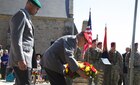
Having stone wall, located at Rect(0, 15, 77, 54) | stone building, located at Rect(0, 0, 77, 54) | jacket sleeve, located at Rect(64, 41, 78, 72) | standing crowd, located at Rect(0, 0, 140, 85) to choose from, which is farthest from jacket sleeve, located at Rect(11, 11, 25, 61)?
stone wall, located at Rect(0, 15, 77, 54)

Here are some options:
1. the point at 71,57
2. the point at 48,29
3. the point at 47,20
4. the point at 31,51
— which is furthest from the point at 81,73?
the point at 47,20

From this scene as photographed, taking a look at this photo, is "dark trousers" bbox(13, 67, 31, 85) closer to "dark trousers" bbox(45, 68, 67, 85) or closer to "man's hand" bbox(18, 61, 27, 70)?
"man's hand" bbox(18, 61, 27, 70)

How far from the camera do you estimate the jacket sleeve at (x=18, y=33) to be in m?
5.92

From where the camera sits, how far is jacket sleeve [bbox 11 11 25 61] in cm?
592

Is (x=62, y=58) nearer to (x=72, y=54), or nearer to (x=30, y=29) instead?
(x=72, y=54)

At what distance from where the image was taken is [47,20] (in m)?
52.8

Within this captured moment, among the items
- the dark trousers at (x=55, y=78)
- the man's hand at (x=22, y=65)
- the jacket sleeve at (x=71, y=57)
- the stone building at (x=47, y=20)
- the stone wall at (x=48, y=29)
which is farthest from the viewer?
the stone wall at (x=48, y=29)

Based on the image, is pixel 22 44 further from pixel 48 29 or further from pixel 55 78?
pixel 48 29

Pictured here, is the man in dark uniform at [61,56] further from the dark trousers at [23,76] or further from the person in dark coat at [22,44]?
the dark trousers at [23,76]

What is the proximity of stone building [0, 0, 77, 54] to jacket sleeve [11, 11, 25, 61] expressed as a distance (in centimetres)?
4490

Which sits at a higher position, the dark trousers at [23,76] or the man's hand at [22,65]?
the man's hand at [22,65]

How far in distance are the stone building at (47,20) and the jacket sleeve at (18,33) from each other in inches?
1768

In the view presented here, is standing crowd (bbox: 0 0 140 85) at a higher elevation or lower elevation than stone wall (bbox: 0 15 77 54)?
higher

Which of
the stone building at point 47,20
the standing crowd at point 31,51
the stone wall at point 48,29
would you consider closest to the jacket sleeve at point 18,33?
the standing crowd at point 31,51
